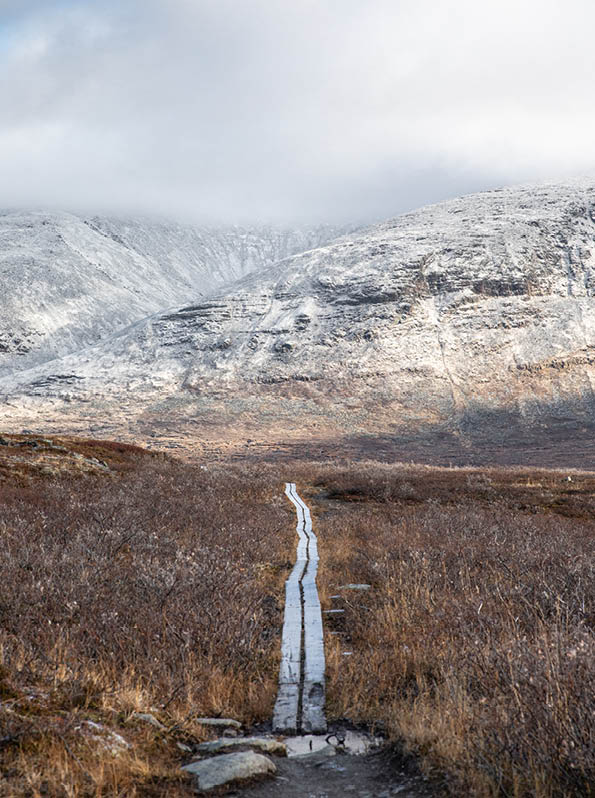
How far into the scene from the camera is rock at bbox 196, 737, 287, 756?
4594 mm

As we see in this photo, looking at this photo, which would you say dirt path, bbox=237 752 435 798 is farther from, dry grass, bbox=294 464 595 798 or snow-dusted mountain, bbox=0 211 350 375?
snow-dusted mountain, bbox=0 211 350 375

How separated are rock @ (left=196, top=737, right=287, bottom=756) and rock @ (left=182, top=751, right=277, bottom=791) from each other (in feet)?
0.84

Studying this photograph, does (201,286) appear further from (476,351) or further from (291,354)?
(476,351)

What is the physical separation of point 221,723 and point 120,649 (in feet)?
4.35

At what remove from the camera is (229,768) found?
4.16 metres

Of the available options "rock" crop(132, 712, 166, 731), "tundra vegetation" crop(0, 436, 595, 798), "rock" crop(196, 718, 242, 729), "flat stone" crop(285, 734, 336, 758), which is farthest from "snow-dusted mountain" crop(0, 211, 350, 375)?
"flat stone" crop(285, 734, 336, 758)

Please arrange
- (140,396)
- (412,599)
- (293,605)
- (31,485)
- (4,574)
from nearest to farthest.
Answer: (4,574) < (412,599) < (293,605) < (31,485) < (140,396)

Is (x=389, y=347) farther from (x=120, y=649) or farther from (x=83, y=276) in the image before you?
(x=120, y=649)

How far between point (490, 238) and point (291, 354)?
151 ft

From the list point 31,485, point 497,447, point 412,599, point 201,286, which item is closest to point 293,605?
point 412,599

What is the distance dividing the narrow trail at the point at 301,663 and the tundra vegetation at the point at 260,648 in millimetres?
153

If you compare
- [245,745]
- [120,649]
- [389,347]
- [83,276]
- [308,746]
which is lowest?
[308,746]

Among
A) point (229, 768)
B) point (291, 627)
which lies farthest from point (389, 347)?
point (229, 768)

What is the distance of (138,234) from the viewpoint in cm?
18512
